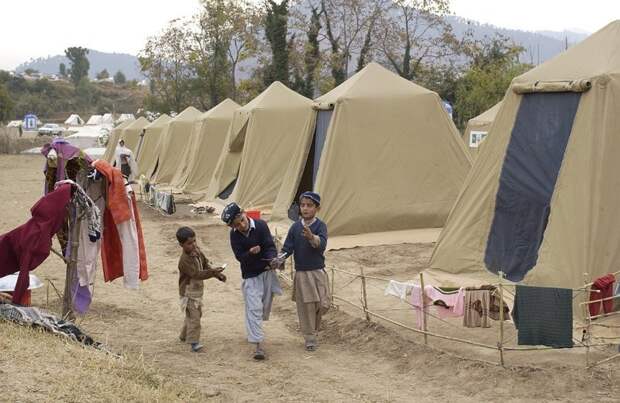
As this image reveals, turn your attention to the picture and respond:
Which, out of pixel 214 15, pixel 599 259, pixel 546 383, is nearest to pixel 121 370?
pixel 546 383

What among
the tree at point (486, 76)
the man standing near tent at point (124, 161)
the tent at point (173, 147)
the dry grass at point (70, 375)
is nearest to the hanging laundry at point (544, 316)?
the dry grass at point (70, 375)

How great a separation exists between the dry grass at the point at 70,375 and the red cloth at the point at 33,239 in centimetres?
44

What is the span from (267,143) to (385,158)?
4.31 metres

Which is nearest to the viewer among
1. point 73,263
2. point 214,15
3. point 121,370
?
point 121,370

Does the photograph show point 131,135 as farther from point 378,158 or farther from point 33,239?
point 33,239

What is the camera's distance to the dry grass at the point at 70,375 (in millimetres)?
4277

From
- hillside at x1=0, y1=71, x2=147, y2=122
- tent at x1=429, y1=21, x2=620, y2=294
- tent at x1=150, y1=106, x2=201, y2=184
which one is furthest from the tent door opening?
hillside at x1=0, y1=71, x2=147, y2=122

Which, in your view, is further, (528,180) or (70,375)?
(528,180)

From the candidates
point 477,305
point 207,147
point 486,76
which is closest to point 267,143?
point 207,147

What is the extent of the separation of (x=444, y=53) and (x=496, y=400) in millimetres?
29277

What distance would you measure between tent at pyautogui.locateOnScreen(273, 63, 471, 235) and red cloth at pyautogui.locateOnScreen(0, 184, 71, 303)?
5499 mm

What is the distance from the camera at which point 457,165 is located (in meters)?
11.7

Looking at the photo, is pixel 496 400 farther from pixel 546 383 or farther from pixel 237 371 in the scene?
pixel 237 371

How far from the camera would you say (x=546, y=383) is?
509 cm
